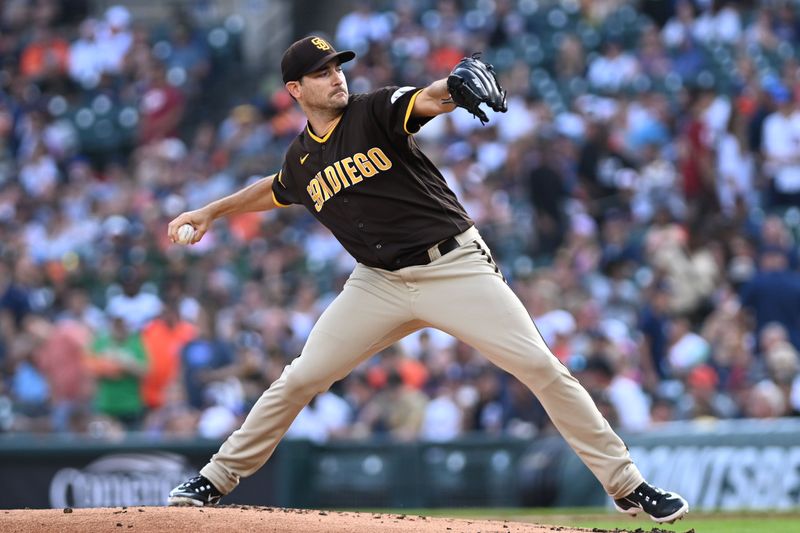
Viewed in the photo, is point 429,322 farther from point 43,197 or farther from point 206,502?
point 43,197

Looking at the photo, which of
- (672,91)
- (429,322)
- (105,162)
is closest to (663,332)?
(672,91)

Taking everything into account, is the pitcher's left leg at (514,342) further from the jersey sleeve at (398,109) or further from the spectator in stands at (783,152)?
the spectator in stands at (783,152)

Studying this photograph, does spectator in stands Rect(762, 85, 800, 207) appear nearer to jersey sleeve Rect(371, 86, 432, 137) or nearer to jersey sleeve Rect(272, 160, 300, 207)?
jersey sleeve Rect(272, 160, 300, 207)

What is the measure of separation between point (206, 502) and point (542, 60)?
1115 cm

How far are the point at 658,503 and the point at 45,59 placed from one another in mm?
16053

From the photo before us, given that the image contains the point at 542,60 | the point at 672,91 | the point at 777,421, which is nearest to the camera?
the point at 777,421

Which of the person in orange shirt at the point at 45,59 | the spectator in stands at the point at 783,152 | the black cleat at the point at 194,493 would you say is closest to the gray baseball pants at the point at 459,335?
the black cleat at the point at 194,493

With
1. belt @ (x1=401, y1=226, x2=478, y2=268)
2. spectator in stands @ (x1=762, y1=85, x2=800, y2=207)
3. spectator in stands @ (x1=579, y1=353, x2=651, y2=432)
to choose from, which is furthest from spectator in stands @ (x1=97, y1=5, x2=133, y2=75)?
belt @ (x1=401, y1=226, x2=478, y2=268)

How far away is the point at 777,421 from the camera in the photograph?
9.91 m

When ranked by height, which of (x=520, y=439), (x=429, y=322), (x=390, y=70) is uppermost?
(x=390, y=70)

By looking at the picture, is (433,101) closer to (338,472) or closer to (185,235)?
(185,235)

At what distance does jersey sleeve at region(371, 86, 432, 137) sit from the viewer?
5.55m

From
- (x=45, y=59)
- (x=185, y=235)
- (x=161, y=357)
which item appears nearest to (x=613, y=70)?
(x=161, y=357)

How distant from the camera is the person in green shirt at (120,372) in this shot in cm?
1266
